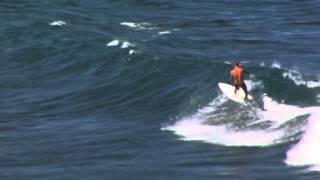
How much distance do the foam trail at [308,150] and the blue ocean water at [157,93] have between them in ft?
0.21

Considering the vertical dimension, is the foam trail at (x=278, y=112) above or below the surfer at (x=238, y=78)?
below

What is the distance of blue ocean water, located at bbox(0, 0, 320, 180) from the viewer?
1118 inches

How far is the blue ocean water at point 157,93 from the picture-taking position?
28391mm

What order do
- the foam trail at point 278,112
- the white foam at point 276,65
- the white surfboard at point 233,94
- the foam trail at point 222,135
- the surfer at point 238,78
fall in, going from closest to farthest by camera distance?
the foam trail at point 222,135 < the foam trail at point 278,112 < the surfer at point 238,78 < the white surfboard at point 233,94 < the white foam at point 276,65

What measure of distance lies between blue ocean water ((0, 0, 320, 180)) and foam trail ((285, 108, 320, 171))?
63 mm

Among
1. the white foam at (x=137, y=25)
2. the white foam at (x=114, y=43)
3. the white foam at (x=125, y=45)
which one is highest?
the white foam at (x=125, y=45)

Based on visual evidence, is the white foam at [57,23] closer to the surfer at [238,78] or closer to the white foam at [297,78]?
the white foam at [297,78]

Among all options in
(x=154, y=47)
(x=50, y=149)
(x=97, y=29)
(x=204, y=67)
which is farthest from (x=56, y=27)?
(x=50, y=149)

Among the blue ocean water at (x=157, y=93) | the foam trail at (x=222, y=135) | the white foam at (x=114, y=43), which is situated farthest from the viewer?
the white foam at (x=114, y=43)

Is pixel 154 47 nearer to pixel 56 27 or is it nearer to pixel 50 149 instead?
pixel 56 27

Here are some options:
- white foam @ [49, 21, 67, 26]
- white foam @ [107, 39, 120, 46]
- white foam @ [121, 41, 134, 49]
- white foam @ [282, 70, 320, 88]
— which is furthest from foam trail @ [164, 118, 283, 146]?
white foam @ [49, 21, 67, 26]

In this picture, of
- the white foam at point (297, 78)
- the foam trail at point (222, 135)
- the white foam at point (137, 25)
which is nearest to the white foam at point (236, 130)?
the foam trail at point (222, 135)

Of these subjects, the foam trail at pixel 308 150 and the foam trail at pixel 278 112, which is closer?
the foam trail at pixel 308 150

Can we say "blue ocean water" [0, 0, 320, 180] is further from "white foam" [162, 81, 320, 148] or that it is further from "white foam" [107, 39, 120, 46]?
"white foam" [107, 39, 120, 46]
